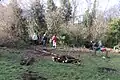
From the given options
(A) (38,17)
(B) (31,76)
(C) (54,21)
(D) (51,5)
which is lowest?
(B) (31,76)

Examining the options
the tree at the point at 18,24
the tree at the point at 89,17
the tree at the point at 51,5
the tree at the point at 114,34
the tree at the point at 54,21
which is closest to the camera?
the tree at the point at 18,24

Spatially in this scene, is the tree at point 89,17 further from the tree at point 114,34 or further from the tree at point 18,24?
the tree at point 18,24

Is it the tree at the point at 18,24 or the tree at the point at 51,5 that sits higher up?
the tree at the point at 51,5

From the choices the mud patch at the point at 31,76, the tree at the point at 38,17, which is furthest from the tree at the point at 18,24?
the mud patch at the point at 31,76

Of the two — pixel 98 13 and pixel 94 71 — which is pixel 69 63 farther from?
pixel 98 13

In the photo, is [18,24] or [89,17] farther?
[89,17]

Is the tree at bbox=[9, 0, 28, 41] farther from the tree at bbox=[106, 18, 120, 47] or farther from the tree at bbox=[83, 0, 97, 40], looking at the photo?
the tree at bbox=[106, 18, 120, 47]

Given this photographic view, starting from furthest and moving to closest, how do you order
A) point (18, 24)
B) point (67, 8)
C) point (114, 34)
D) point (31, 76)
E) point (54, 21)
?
point (67, 8) → point (114, 34) → point (54, 21) → point (18, 24) → point (31, 76)

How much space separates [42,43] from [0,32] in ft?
22.7

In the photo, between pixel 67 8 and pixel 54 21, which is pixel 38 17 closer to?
pixel 54 21

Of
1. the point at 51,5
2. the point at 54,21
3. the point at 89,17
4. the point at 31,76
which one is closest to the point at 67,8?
the point at 89,17

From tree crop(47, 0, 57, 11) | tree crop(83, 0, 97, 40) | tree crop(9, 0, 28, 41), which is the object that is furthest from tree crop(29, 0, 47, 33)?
tree crop(83, 0, 97, 40)

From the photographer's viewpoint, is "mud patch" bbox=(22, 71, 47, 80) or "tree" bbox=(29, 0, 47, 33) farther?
"tree" bbox=(29, 0, 47, 33)

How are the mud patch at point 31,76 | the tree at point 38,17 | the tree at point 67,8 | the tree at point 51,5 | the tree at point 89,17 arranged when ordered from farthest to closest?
the tree at point 67,8
the tree at point 89,17
the tree at point 51,5
the tree at point 38,17
the mud patch at point 31,76
